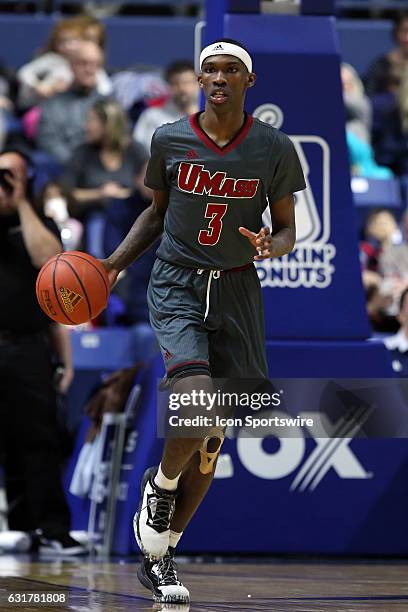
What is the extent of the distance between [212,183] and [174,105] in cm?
788

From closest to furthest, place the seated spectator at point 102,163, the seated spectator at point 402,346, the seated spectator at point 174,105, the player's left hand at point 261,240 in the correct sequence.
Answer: the player's left hand at point 261,240, the seated spectator at point 402,346, the seated spectator at point 102,163, the seated spectator at point 174,105

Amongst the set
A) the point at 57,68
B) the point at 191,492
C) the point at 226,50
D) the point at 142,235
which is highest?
the point at 57,68

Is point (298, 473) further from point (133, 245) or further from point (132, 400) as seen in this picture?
point (133, 245)

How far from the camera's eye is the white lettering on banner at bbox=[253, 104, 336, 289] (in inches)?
291

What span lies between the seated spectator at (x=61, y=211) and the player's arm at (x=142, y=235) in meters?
5.17

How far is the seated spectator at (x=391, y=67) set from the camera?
45.5ft

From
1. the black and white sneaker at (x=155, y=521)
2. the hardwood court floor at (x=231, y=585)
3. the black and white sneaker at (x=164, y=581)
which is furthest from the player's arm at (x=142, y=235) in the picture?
the hardwood court floor at (x=231, y=585)

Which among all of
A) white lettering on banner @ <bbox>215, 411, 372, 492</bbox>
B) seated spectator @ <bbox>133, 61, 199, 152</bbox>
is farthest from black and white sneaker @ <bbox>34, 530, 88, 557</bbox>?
seated spectator @ <bbox>133, 61, 199, 152</bbox>

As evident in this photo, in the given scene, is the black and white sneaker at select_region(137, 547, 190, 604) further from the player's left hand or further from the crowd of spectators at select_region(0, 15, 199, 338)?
the crowd of spectators at select_region(0, 15, 199, 338)

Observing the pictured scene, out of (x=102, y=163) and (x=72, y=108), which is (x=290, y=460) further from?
(x=72, y=108)

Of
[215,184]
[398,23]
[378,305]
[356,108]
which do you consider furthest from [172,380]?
[398,23]

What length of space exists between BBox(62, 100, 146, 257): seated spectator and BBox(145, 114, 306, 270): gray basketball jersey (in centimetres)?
611

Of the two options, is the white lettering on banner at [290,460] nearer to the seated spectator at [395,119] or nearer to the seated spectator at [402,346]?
the seated spectator at [402,346]

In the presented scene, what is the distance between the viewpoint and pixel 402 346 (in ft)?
27.1
